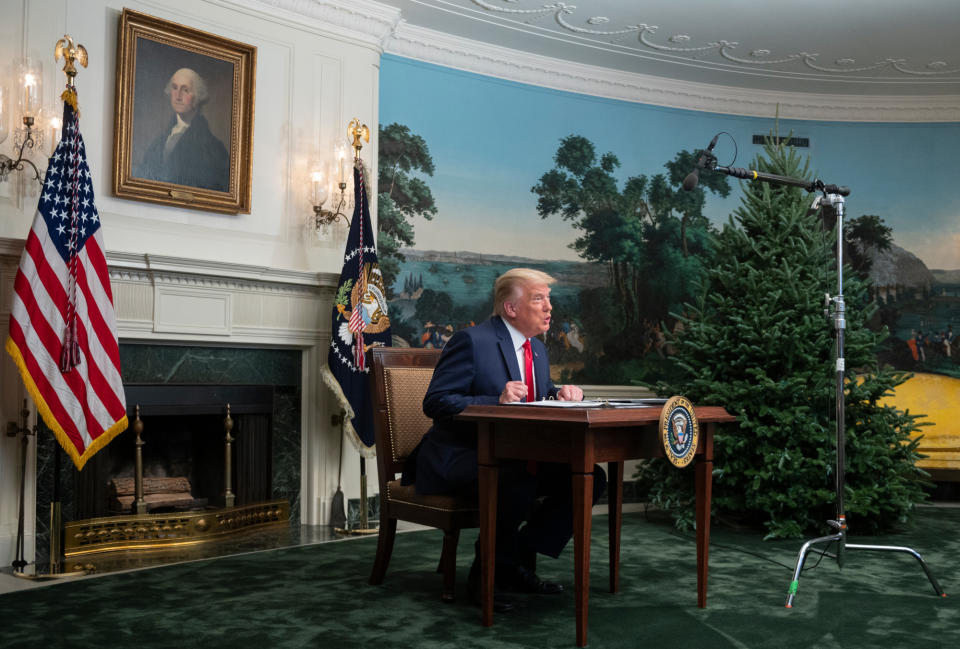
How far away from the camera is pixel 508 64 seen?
25.9 feet

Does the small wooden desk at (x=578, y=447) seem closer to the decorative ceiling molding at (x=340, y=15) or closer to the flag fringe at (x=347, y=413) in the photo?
the flag fringe at (x=347, y=413)

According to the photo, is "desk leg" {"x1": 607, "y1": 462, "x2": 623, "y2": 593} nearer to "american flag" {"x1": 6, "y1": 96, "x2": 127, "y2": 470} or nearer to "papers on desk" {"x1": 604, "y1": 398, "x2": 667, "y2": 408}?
"papers on desk" {"x1": 604, "y1": 398, "x2": 667, "y2": 408}

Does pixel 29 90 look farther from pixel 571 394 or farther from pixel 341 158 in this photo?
pixel 571 394

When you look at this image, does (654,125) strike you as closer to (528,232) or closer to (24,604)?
(528,232)

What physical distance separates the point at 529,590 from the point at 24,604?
2.23 metres

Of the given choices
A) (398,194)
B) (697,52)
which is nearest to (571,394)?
(398,194)

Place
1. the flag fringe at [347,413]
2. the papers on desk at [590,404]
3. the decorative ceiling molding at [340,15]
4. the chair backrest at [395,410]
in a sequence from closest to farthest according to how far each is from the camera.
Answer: the papers on desk at [590,404]
the chair backrest at [395,410]
the flag fringe at [347,413]
the decorative ceiling molding at [340,15]

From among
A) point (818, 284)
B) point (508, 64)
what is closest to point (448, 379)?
point (818, 284)

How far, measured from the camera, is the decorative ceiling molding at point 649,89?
7480 mm

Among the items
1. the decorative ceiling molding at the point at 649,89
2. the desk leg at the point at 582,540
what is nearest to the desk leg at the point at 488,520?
the desk leg at the point at 582,540

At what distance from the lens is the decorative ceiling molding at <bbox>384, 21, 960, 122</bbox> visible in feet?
24.5

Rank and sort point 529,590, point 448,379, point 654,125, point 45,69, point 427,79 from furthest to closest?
point 654,125, point 427,79, point 45,69, point 529,590, point 448,379

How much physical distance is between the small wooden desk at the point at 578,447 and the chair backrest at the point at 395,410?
2.58 feet

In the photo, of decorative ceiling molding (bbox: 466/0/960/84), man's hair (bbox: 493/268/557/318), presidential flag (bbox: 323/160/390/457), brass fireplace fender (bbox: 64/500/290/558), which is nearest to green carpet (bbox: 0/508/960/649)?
brass fireplace fender (bbox: 64/500/290/558)
